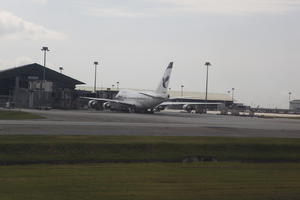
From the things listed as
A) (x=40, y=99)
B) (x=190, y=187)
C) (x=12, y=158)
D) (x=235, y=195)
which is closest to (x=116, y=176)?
(x=190, y=187)

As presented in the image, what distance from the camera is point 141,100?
347ft

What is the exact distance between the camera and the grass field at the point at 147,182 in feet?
55.5

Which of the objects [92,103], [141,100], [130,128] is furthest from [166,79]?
[130,128]

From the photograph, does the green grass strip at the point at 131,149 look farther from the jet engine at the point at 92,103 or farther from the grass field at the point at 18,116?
the jet engine at the point at 92,103

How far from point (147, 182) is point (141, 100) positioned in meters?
86.4

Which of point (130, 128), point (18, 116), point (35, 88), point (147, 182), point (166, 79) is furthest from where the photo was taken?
point (35, 88)

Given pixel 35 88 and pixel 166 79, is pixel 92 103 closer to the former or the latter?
pixel 35 88

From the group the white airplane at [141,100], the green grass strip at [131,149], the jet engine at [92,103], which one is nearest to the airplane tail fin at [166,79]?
the white airplane at [141,100]

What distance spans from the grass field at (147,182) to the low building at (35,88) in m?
91.7

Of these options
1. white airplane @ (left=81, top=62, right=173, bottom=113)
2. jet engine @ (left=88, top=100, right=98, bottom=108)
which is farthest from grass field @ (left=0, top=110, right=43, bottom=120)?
jet engine @ (left=88, top=100, right=98, bottom=108)

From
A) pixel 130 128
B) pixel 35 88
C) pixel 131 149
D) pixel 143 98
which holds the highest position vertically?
pixel 35 88

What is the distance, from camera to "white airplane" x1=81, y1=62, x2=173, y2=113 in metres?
102

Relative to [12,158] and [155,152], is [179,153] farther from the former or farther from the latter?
[12,158]

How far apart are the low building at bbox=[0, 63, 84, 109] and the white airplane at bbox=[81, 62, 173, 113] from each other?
12.5 m
